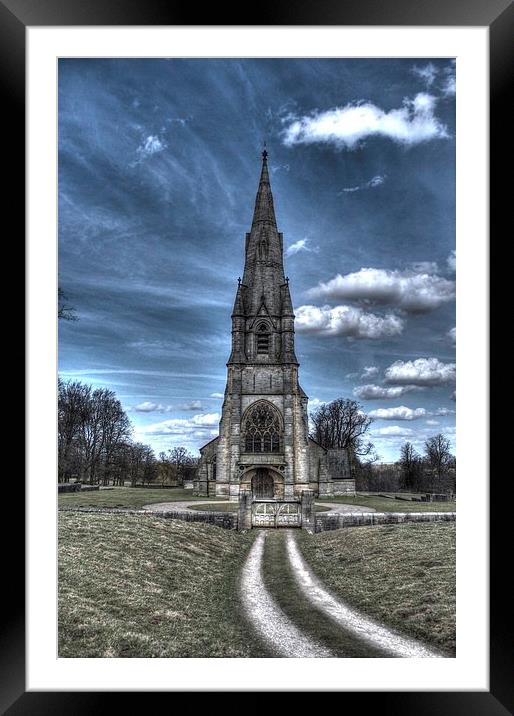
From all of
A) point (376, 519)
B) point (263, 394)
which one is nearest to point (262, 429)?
point (263, 394)

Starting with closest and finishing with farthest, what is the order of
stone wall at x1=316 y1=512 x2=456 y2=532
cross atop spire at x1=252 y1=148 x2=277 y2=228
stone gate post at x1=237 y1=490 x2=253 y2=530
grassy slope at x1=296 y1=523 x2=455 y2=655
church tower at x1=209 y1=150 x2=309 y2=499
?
grassy slope at x1=296 y1=523 x2=455 y2=655
stone wall at x1=316 y1=512 x2=456 y2=532
stone gate post at x1=237 y1=490 x2=253 y2=530
church tower at x1=209 y1=150 x2=309 y2=499
cross atop spire at x1=252 y1=148 x2=277 y2=228

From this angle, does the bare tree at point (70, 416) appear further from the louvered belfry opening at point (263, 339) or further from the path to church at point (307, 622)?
the louvered belfry opening at point (263, 339)

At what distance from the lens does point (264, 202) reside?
31.0 m

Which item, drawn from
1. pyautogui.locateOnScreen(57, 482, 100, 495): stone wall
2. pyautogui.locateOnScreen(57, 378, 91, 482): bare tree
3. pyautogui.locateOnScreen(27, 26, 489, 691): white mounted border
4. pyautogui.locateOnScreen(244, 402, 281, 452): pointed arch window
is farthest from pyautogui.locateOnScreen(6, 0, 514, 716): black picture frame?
pyautogui.locateOnScreen(244, 402, 281, 452): pointed arch window

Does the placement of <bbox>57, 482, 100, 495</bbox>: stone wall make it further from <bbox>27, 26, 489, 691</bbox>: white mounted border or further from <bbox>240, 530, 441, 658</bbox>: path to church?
<bbox>27, 26, 489, 691</bbox>: white mounted border

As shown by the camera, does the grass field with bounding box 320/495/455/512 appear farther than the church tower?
No

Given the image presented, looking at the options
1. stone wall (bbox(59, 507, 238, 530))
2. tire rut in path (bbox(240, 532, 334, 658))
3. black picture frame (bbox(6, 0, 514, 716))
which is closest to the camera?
black picture frame (bbox(6, 0, 514, 716))

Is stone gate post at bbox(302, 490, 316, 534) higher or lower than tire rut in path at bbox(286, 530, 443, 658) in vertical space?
lower

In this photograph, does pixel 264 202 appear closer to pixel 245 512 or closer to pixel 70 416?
pixel 70 416

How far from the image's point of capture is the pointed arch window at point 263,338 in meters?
28.5

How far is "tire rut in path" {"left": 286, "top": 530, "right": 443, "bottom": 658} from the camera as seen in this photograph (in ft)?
18.0

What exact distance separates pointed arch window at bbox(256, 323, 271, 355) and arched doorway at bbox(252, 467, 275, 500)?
6.86m
